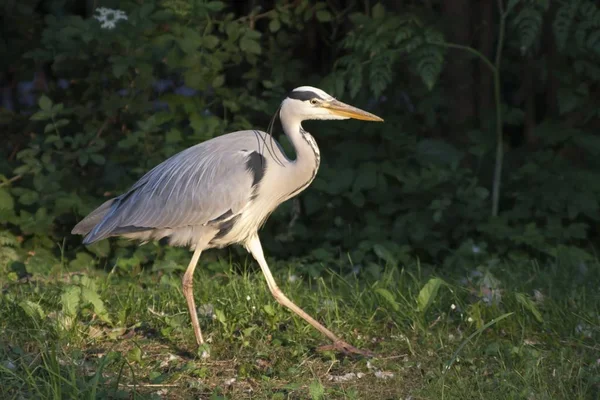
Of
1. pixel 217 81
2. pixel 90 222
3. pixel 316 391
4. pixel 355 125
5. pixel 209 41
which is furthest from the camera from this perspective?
pixel 355 125

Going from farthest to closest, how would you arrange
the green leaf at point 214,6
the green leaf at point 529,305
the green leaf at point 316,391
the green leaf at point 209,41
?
the green leaf at point 209,41 < the green leaf at point 214,6 < the green leaf at point 529,305 < the green leaf at point 316,391

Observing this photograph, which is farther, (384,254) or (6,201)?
(6,201)

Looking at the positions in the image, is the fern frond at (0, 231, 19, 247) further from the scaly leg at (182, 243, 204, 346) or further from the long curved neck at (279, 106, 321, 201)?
the long curved neck at (279, 106, 321, 201)

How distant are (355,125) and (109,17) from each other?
6.08 ft

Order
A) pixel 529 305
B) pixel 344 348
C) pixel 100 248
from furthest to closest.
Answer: pixel 100 248 → pixel 529 305 → pixel 344 348

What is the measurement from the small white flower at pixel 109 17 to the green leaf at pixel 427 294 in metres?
2.93

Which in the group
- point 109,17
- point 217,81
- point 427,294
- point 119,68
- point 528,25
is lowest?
point 427,294

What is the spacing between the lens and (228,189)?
197 inches

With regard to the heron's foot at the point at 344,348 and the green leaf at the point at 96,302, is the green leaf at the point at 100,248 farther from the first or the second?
the heron's foot at the point at 344,348

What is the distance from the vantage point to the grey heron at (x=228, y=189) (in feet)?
16.4

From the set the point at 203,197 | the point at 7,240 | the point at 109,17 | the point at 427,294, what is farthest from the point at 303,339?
the point at 109,17

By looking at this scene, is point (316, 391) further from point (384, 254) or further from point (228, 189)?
point (384, 254)

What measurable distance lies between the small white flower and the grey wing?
1625 millimetres

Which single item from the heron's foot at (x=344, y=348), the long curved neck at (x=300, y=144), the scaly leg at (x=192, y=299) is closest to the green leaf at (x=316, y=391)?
the heron's foot at (x=344, y=348)
